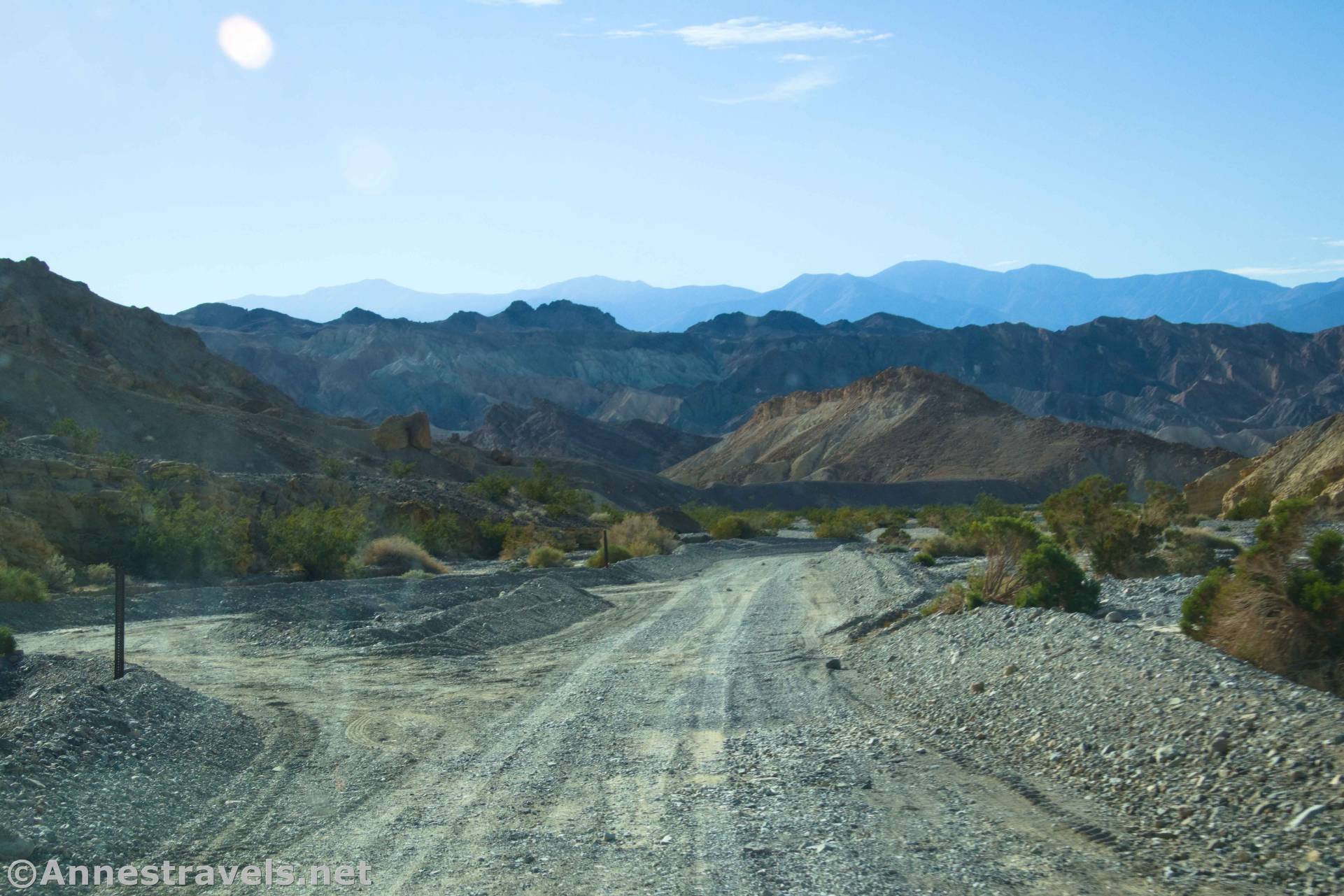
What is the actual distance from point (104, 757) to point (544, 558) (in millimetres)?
28488

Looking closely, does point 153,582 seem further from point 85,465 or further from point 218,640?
point 218,640

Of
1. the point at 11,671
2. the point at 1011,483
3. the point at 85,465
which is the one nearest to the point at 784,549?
the point at 85,465

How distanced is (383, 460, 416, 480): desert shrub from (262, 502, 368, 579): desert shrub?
84.5 ft

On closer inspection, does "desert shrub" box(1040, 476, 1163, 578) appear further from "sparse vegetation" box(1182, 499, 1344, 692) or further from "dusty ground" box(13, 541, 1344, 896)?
"sparse vegetation" box(1182, 499, 1344, 692)

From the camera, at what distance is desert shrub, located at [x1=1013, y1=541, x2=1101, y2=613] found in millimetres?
14867

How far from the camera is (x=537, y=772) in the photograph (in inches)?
361

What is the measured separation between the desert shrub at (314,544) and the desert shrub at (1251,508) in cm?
3428

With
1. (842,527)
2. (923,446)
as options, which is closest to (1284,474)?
(842,527)

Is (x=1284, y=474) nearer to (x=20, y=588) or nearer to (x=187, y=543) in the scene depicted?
(x=187, y=543)

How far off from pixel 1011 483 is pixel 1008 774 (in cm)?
8828

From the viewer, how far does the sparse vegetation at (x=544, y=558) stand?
1447 inches

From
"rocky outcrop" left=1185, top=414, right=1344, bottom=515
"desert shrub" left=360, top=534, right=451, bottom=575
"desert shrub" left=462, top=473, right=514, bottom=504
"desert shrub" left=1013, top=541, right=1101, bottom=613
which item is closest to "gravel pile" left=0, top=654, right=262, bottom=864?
"desert shrub" left=1013, top=541, right=1101, bottom=613

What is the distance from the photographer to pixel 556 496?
60.0m

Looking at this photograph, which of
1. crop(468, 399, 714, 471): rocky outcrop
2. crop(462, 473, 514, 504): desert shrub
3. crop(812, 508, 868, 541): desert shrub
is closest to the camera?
crop(462, 473, 514, 504): desert shrub
